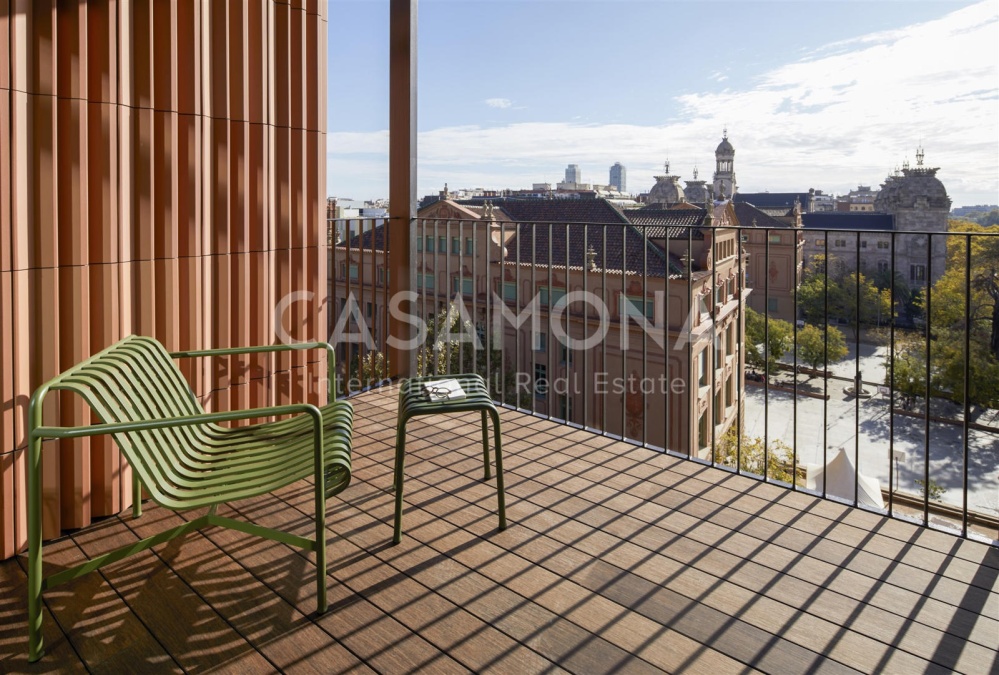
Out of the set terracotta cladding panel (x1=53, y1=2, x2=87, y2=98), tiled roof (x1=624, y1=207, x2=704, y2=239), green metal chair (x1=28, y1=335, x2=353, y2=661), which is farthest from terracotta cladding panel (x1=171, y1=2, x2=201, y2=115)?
tiled roof (x1=624, y1=207, x2=704, y2=239)

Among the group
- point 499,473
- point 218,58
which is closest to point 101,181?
point 218,58

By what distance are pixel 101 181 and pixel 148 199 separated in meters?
0.20

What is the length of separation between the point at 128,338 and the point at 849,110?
44.7 meters

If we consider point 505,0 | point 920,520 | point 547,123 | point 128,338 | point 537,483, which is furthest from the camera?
point 547,123

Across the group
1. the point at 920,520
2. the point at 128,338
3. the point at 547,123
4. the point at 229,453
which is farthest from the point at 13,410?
the point at 547,123

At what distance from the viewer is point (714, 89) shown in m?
39.5

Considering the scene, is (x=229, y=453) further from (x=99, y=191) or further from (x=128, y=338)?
(x=99, y=191)

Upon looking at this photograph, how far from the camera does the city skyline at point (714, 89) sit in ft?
88.0

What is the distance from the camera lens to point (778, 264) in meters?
3.41

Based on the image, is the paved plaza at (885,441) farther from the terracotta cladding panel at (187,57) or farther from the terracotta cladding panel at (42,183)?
the terracotta cladding panel at (42,183)

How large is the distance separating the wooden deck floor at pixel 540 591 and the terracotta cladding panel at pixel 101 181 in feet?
3.25

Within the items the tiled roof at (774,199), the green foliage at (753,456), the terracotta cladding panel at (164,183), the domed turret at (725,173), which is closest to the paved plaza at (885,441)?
the green foliage at (753,456)

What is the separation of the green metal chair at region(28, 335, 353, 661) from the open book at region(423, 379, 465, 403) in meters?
0.31

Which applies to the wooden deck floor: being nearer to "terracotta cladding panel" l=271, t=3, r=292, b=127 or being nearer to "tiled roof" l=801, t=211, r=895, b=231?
"terracotta cladding panel" l=271, t=3, r=292, b=127
